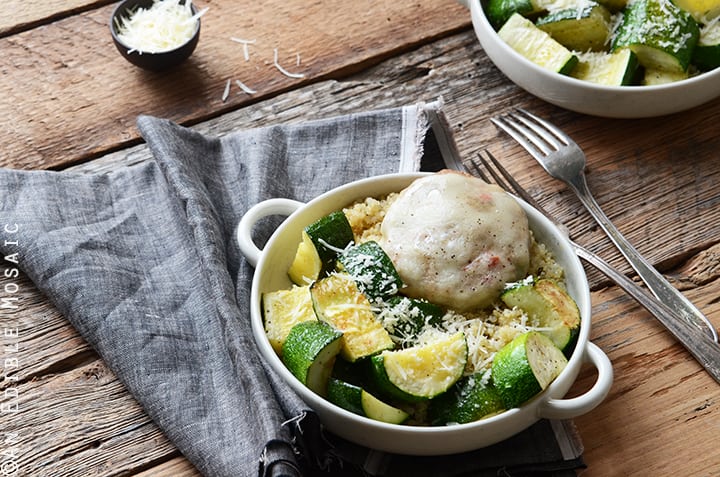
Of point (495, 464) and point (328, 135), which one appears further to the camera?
point (328, 135)

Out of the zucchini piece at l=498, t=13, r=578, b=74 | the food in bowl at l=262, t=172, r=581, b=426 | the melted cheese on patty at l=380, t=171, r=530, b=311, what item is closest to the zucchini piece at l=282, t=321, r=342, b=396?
the food in bowl at l=262, t=172, r=581, b=426

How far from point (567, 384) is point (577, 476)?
208mm

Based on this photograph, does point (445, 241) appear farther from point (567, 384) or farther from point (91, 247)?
point (91, 247)

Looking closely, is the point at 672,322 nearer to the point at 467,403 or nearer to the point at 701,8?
the point at 467,403

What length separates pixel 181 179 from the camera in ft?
6.27

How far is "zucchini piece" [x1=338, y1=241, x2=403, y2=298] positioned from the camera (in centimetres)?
161

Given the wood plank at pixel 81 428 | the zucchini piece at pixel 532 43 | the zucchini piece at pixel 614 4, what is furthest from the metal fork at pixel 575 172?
the wood plank at pixel 81 428

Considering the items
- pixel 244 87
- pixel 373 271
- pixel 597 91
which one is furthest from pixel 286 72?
pixel 373 271

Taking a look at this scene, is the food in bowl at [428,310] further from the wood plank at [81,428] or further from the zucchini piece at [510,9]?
the zucchini piece at [510,9]

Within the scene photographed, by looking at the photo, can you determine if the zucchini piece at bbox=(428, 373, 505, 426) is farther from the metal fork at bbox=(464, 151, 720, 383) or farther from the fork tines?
the fork tines

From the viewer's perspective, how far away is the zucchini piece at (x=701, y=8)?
2166 millimetres

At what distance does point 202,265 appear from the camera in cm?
181

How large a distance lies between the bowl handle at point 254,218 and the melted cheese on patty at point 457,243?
0.25 meters

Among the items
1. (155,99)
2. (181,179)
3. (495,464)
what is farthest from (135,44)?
(495,464)
